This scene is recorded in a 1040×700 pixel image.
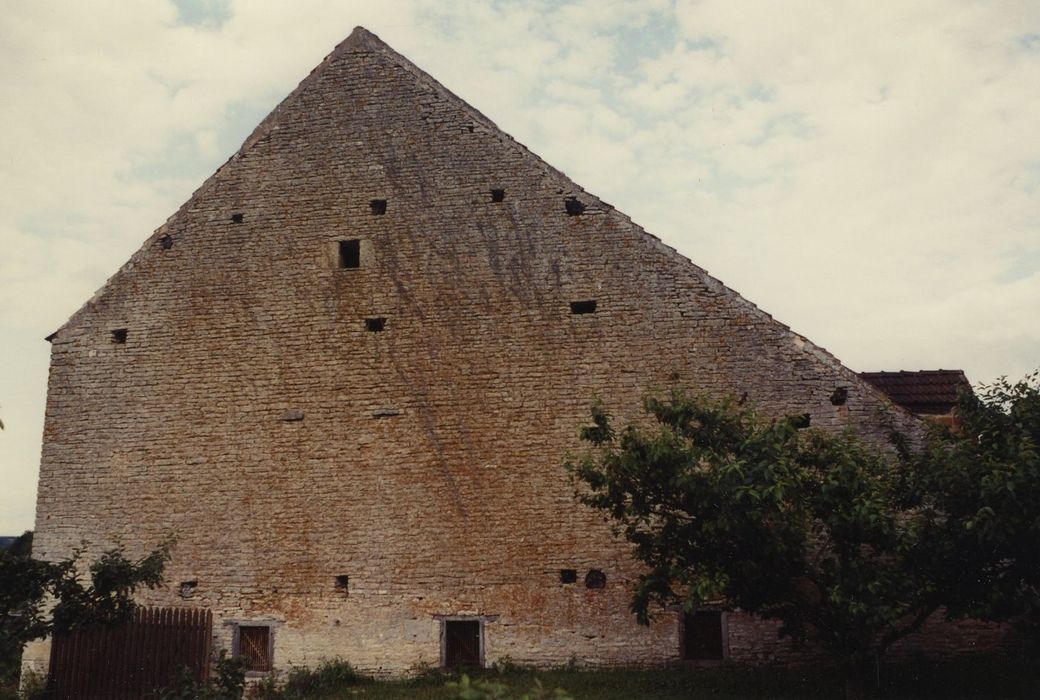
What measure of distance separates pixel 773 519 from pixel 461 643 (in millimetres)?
5828

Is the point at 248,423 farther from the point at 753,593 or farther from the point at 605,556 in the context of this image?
the point at 753,593

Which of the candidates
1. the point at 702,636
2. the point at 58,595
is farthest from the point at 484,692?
the point at 702,636

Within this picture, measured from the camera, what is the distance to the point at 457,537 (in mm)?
12992

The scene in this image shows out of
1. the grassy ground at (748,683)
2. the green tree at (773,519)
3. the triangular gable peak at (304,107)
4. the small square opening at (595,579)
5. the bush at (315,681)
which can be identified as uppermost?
the triangular gable peak at (304,107)

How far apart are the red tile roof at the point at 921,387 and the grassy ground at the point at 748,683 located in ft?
15.5

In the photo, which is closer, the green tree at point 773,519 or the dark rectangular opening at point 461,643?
the green tree at point 773,519

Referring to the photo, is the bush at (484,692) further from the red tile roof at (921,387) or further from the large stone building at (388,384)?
the red tile roof at (921,387)

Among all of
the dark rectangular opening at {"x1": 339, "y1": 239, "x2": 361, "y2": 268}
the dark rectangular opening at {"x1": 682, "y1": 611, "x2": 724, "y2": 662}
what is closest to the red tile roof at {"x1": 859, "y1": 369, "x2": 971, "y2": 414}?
the dark rectangular opening at {"x1": 682, "y1": 611, "x2": 724, "y2": 662}

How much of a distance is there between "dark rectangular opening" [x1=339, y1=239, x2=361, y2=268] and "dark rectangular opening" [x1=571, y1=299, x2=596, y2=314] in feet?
12.6

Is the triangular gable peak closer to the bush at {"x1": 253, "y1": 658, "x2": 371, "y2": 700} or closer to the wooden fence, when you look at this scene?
the wooden fence

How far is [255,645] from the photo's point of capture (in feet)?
43.4

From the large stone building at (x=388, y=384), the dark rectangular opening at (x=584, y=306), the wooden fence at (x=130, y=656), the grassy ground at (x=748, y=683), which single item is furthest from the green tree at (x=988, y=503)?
the wooden fence at (x=130, y=656)

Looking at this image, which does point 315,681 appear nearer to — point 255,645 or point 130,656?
point 255,645

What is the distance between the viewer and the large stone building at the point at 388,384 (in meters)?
12.8
